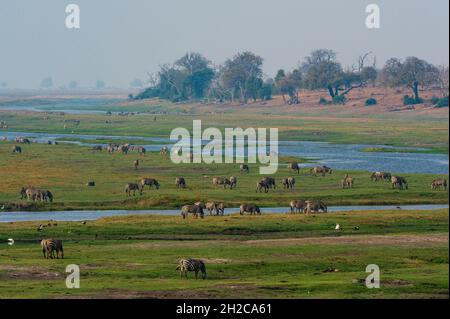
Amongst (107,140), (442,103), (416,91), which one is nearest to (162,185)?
(107,140)

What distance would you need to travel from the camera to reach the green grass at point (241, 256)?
95.6 feet

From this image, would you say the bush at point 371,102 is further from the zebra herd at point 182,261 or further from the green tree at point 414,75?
the zebra herd at point 182,261

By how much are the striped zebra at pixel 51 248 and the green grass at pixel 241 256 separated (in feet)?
1.27

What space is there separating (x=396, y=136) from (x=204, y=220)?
54420 millimetres

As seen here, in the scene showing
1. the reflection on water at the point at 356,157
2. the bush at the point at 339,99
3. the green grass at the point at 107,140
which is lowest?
the reflection on water at the point at 356,157

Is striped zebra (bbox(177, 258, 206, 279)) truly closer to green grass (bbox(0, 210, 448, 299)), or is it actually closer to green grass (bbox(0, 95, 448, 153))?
green grass (bbox(0, 210, 448, 299))

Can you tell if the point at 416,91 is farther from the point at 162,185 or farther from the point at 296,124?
the point at 162,185

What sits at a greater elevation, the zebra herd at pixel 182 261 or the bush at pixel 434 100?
the bush at pixel 434 100

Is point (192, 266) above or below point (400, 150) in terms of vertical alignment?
below

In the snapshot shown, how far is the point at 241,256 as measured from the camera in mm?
35500

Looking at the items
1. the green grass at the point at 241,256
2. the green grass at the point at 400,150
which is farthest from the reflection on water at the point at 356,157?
the green grass at the point at 241,256

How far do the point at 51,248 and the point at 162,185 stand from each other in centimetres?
2423

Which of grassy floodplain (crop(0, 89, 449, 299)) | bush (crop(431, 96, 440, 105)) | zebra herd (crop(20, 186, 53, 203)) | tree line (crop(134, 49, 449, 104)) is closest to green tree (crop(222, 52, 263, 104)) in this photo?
tree line (crop(134, 49, 449, 104))

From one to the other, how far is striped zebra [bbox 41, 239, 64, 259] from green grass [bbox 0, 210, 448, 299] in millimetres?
386
